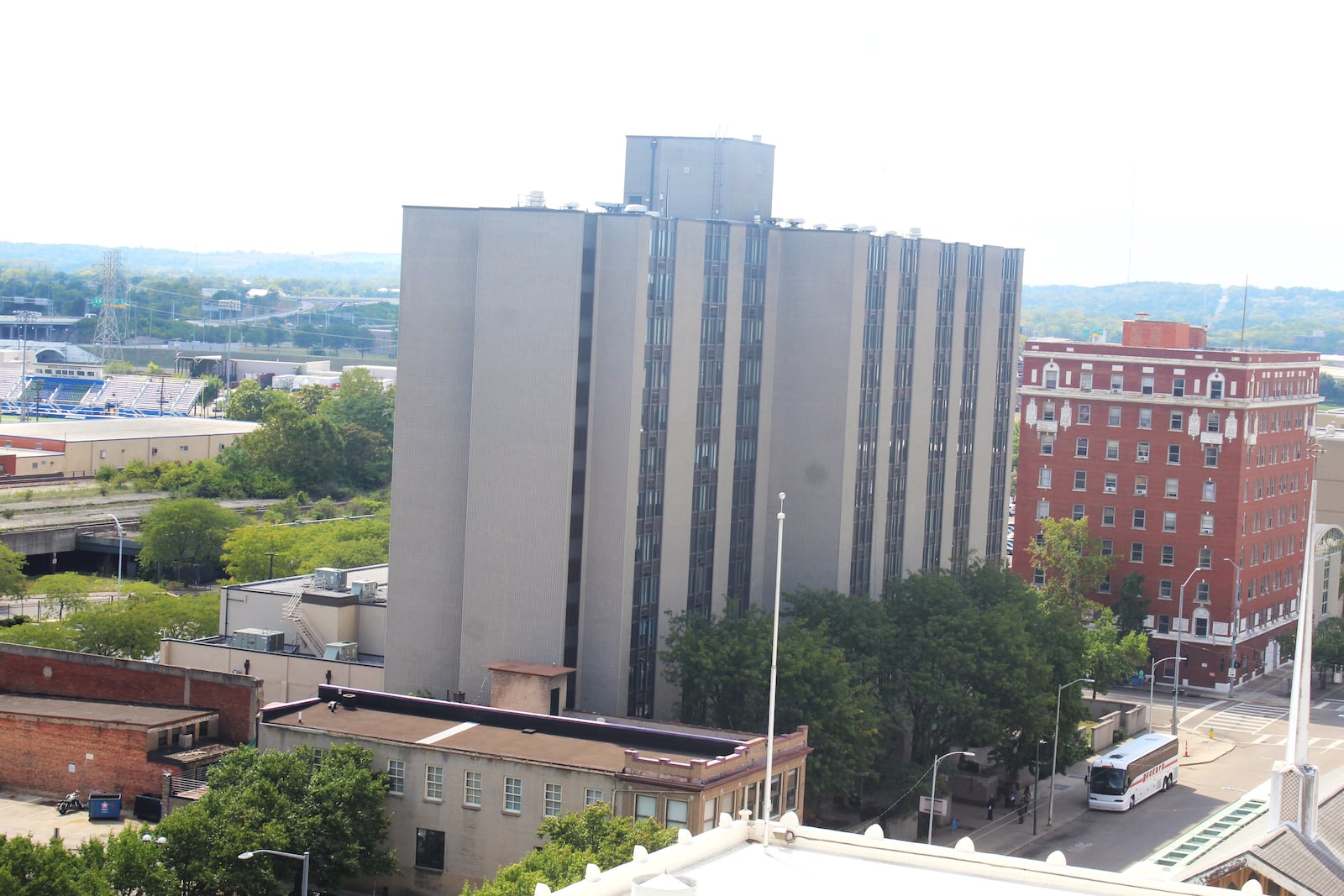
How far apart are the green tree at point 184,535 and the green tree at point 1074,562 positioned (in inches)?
2462

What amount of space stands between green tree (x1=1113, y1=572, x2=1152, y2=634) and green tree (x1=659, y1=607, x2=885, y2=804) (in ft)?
161

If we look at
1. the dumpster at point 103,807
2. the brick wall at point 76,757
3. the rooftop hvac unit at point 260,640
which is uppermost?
the rooftop hvac unit at point 260,640

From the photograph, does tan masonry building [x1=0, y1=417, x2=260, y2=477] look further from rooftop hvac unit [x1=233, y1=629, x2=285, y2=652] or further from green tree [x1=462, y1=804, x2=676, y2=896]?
green tree [x1=462, y1=804, x2=676, y2=896]

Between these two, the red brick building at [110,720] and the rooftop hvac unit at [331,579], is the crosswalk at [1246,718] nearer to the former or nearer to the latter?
the rooftop hvac unit at [331,579]

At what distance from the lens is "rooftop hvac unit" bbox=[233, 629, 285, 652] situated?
271ft

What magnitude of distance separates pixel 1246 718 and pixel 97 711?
6990cm

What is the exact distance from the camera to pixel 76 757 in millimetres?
68875

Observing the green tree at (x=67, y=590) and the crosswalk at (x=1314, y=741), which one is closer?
the crosswalk at (x=1314, y=741)

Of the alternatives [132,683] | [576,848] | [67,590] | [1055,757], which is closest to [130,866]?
[576,848]

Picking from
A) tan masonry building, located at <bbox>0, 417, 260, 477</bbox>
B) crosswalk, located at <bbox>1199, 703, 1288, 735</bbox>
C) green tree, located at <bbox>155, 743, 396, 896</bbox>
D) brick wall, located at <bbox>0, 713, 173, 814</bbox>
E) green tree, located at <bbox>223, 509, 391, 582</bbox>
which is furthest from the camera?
tan masonry building, located at <bbox>0, 417, 260, 477</bbox>

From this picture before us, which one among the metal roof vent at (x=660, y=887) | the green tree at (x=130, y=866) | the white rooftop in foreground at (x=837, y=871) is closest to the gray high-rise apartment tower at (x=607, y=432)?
the green tree at (x=130, y=866)

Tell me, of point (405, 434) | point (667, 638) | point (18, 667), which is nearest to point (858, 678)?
point (667, 638)

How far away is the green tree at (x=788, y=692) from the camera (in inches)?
2709

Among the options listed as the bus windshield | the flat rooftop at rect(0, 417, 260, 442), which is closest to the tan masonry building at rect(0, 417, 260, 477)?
the flat rooftop at rect(0, 417, 260, 442)
